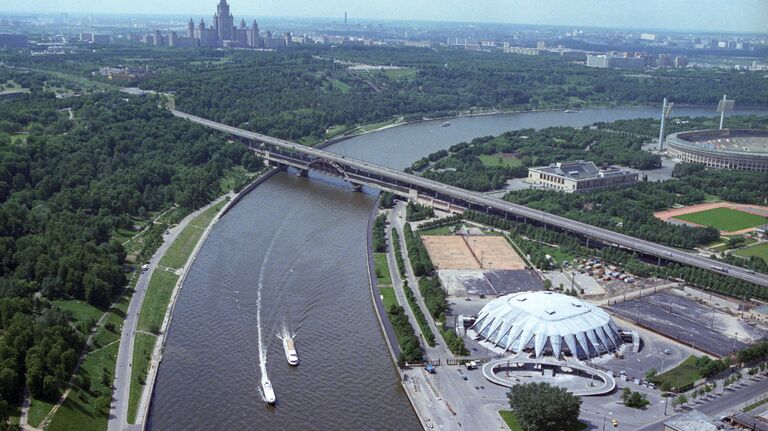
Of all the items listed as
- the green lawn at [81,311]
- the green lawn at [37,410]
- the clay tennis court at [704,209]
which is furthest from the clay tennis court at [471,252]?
the green lawn at [37,410]

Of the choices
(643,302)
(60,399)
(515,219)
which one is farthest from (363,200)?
(60,399)

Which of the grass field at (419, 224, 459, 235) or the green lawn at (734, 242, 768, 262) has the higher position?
the green lawn at (734, 242, 768, 262)

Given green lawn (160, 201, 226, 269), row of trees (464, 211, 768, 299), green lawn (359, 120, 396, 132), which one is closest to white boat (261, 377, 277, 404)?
green lawn (160, 201, 226, 269)

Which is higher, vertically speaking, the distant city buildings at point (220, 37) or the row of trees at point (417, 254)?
the distant city buildings at point (220, 37)

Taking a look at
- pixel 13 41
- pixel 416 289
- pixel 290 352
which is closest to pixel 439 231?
pixel 416 289

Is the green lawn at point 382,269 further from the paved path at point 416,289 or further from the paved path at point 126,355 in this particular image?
the paved path at point 126,355

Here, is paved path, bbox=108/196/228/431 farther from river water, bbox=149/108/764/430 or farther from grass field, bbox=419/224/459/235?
grass field, bbox=419/224/459/235
